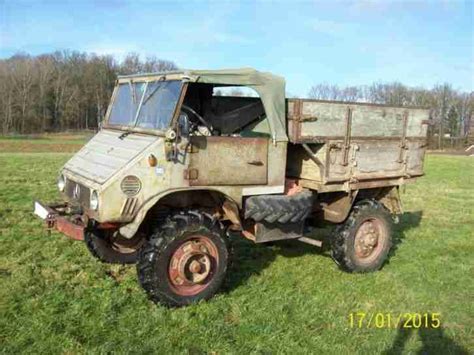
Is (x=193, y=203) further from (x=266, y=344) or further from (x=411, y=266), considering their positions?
(x=411, y=266)

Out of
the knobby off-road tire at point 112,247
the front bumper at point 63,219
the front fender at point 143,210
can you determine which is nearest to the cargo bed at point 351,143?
the front fender at point 143,210

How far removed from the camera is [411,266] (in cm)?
715

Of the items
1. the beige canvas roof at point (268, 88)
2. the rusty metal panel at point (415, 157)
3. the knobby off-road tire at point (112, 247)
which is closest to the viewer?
the beige canvas roof at point (268, 88)

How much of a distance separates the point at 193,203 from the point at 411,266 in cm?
347

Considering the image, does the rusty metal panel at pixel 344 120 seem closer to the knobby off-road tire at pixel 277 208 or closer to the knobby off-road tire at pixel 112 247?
the knobby off-road tire at pixel 277 208

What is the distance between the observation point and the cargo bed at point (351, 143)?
5875 millimetres

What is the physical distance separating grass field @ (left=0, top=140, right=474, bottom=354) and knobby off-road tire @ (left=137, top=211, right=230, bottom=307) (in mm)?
170

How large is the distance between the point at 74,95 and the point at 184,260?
2606 inches

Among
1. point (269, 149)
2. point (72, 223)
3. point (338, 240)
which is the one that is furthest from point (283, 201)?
point (72, 223)

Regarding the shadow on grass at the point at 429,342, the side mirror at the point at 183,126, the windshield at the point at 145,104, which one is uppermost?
the windshield at the point at 145,104

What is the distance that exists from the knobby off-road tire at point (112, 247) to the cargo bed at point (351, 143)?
7.30 ft

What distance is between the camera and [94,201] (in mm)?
4859

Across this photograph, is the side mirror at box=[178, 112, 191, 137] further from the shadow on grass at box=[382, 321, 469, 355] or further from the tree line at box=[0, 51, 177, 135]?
the tree line at box=[0, 51, 177, 135]
